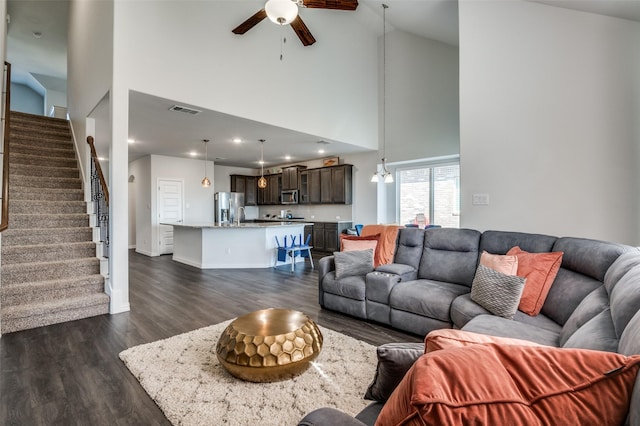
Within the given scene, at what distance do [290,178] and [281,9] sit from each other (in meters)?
6.81

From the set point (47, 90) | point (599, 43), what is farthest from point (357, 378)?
point (47, 90)

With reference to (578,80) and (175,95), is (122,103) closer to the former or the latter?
(175,95)

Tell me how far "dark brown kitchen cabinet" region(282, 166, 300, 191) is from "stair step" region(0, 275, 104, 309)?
6.17 metres

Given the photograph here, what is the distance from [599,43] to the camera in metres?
3.28

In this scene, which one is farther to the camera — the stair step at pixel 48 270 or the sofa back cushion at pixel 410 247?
the sofa back cushion at pixel 410 247

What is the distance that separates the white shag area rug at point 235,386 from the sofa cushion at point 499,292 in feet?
3.28

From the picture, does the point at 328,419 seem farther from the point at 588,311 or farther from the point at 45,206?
the point at 45,206

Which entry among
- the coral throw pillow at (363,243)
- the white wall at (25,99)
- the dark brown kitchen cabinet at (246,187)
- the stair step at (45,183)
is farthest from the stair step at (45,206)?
the white wall at (25,99)

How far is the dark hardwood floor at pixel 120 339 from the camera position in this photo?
200 cm

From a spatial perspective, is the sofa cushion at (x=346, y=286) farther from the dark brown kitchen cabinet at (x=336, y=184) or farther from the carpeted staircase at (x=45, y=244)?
the dark brown kitchen cabinet at (x=336, y=184)

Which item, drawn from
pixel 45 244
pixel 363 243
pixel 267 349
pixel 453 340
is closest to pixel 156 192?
pixel 45 244

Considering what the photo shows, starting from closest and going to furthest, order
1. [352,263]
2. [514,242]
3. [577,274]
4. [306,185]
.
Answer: [577,274] < [514,242] < [352,263] < [306,185]

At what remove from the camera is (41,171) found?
5004mm

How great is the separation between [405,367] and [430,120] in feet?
21.8
